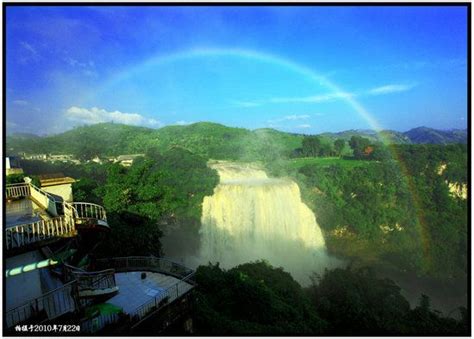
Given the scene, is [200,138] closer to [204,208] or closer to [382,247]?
[204,208]

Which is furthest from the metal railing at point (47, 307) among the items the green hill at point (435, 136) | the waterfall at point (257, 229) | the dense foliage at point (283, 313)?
the green hill at point (435, 136)

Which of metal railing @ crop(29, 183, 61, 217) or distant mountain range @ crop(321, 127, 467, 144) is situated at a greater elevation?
distant mountain range @ crop(321, 127, 467, 144)

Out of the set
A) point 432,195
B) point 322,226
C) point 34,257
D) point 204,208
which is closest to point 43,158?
point 204,208

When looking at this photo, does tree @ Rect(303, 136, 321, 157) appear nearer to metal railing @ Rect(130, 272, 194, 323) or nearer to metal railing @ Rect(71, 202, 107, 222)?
metal railing @ Rect(71, 202, 107, 222)

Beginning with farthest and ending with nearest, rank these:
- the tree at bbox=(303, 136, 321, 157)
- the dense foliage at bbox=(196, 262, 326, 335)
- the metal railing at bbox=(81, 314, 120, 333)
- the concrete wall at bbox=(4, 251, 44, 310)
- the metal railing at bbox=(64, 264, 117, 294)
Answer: the tree at bbox=(303, 136, 321, 157) < the dense foliage at bbox=(196, 262, 326, 335) < the metal railing at bbox=(64, 264, 117, 294) < the metal railing at bbox=(81, 314, 120, 333) < the concrete wall at bbox=(4, 251, 44, 310)

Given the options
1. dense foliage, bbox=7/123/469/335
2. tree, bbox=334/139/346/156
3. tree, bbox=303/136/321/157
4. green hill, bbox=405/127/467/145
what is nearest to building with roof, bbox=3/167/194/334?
dense foliage, bbox=7/123/469/335

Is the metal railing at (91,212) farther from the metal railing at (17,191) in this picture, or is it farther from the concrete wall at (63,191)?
the concrete wall at (63,191)

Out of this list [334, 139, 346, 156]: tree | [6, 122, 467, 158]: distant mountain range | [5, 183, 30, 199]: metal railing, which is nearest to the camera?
[5, 183, 30, 199]: metal railing
